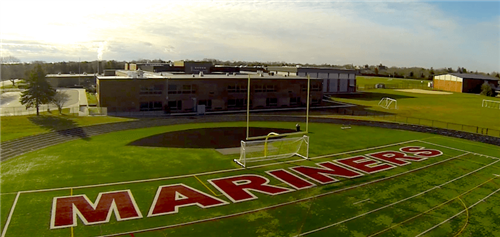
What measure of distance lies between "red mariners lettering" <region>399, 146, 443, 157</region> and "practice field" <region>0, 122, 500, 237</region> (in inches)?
5.3

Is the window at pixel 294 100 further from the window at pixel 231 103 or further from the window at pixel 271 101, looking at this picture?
the window at pixel 231 103

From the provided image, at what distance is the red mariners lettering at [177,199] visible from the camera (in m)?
25.5

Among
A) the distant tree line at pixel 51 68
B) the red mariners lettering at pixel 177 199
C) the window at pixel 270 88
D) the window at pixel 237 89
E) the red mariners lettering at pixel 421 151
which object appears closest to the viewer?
the red mariners lettering at pixel 177 199

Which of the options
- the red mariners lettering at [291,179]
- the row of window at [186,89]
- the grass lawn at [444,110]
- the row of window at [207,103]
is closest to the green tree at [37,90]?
the row of window at [186,89]

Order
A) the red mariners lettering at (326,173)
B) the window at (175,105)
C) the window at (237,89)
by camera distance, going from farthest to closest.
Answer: the window at (237,89)
the window at (175,105)
the red mariners lettering at (326,173)

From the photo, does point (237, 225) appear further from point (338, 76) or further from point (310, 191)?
point (338, 76)

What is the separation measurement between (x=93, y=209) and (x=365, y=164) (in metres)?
26.0

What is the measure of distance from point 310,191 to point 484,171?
64.1 feet

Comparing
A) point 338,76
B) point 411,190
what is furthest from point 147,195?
point 338,76

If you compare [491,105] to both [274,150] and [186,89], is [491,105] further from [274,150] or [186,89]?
[274,150]

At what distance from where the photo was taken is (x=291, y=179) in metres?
32.3

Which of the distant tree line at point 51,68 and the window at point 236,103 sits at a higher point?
the distant tree line at point 51,68

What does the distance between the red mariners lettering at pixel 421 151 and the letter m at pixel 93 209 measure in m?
32.4

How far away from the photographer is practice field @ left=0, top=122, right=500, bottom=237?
23.3 m
